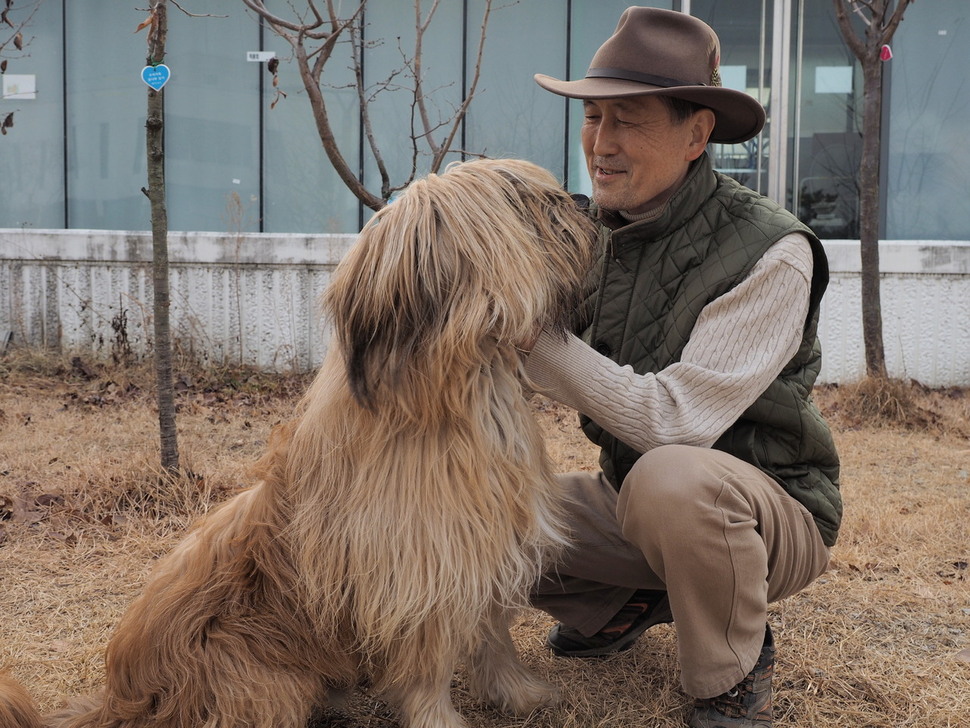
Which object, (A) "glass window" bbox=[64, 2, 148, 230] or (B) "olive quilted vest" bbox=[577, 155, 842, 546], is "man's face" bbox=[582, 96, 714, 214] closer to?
(B) "olive quilted vest" bbox=[577, 155, 842, 546]

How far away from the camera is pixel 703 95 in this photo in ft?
7.27

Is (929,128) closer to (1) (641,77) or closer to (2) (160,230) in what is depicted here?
(2) (160,230)

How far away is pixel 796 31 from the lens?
29.6ft

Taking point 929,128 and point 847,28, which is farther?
point 929,128

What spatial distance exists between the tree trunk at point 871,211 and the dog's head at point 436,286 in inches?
193

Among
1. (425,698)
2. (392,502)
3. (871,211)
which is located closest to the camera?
(392,502)

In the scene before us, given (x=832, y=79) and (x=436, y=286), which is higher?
(x=832, y=79)

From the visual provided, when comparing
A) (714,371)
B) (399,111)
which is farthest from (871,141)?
(399,111)

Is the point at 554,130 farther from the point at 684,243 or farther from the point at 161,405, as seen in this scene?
the point at 684,243

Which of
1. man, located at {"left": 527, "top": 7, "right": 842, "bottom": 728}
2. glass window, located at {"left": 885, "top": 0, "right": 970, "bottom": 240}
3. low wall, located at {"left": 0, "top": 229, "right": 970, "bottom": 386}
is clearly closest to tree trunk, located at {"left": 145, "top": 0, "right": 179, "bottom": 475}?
man, located at {"left": 527, "top": 7, "right": 842, "bottom": 728}

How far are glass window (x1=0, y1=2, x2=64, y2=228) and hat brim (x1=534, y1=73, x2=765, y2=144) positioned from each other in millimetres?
8572

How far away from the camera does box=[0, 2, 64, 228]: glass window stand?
9.42m

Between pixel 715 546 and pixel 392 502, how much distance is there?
2.43 feet

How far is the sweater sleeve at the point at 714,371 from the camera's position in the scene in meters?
2.08
